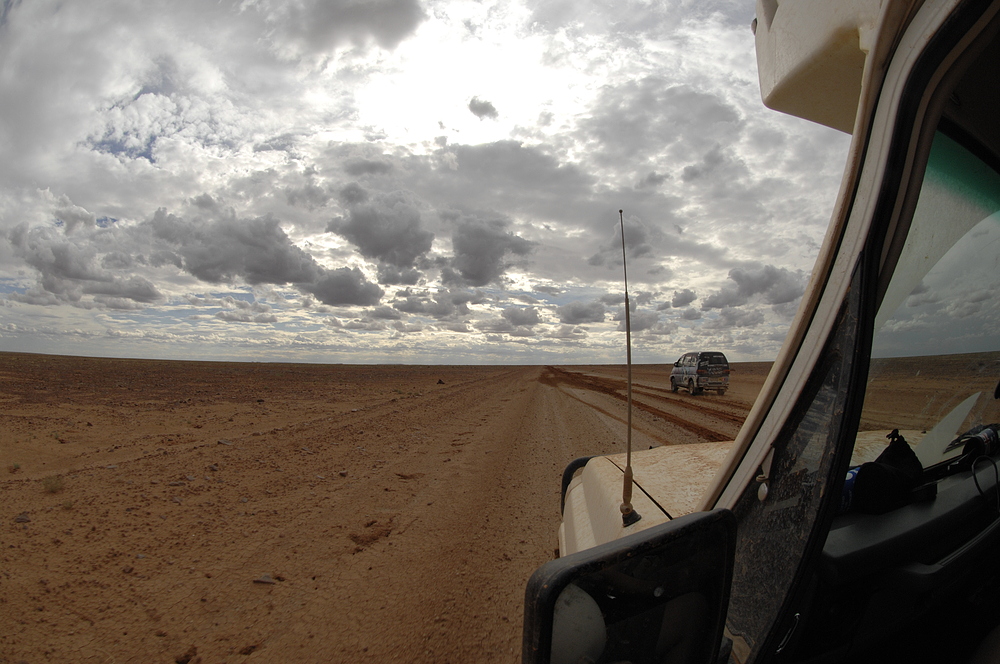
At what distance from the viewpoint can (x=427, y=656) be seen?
2.86 meters

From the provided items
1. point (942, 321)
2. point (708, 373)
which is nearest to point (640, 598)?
point (942, 321)

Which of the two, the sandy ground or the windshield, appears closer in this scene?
the windshield

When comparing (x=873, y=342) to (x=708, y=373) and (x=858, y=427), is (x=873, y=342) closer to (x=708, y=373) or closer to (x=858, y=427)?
(x=858, y=427)

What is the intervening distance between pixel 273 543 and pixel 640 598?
4.55m

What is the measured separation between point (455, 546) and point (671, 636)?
12.0 feet

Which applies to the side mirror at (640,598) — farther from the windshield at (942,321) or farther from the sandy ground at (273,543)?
the sandy ground at (273,543)

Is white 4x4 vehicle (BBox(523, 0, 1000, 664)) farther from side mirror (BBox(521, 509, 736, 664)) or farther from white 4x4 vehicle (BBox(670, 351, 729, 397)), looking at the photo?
white 4x4 vehicle (BBox(670, 351, 729, 397))

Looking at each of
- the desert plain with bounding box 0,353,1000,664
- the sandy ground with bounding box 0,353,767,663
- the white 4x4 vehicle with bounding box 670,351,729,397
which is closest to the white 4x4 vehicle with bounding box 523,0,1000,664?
the desert plain with bounding box 0,353,1000,664

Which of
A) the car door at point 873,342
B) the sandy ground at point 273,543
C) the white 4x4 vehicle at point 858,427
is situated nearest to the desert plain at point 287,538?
the sandy ground at point 273,543

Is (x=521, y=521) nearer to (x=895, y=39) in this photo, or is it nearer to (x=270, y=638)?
(x=270, y=638)

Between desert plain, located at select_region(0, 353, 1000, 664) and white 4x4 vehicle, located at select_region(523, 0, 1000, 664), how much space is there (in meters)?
0.24

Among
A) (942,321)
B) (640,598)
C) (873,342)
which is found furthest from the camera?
(942,321)

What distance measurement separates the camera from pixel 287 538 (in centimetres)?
462

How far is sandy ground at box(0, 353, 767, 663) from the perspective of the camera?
10.0ft
